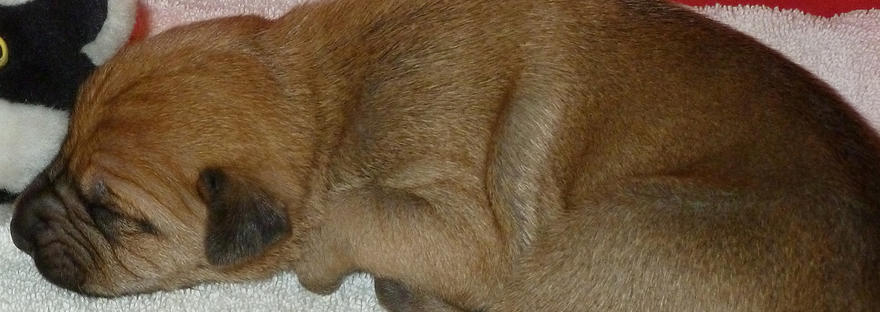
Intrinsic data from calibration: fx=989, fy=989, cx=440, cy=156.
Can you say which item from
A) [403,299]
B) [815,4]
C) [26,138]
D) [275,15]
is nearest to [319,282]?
[403,299]

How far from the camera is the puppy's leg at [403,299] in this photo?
145 inches

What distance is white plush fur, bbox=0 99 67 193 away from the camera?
3367mm

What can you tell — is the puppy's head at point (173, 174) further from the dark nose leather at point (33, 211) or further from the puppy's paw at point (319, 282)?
the puppy's paw at point (319, 282)

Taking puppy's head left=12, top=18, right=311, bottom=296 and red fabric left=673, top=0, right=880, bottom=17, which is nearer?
puppy's head left=12, top=18, right=311, bottom=296

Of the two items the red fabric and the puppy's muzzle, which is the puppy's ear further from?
the red fabric

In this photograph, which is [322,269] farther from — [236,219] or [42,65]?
[42,65]

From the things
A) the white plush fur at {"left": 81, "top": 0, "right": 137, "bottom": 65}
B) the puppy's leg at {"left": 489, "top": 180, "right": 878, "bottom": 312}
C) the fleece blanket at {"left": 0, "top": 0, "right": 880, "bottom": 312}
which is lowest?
the fleece blanket at {"left": 0, "top": 0, "right": 880, "bottom": 312}

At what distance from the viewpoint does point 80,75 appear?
3592 millimetres

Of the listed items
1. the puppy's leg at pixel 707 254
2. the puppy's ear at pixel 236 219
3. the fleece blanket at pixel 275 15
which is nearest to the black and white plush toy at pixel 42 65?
the fleece blanket at pixel 275 15

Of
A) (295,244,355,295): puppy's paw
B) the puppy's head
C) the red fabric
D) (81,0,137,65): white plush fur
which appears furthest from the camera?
the red fabric

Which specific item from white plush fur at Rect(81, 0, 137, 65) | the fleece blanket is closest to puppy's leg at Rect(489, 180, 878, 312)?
the fleece blanket

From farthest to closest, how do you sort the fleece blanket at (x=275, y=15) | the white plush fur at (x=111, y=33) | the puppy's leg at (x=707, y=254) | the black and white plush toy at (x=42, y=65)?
1. the fleece blanket at (x=275, y=15)
2. the white plush fur at (x=111, y=33)
3. the black and white plush toy at (x=42, y=65)
4. the puppy's leg at (x=707, y=254)

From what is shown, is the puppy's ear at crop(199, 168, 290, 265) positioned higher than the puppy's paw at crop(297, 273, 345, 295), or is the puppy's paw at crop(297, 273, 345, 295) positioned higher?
the puppy's ear at crop(199, 168, 290, 265)

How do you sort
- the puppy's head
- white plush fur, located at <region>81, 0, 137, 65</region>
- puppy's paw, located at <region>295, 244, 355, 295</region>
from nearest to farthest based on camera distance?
the puppy's head → puppy's paw, located at <region>295, 244, 355, 295</region> → white plush fur, located at <region>81, 0, 137, 65</region>
